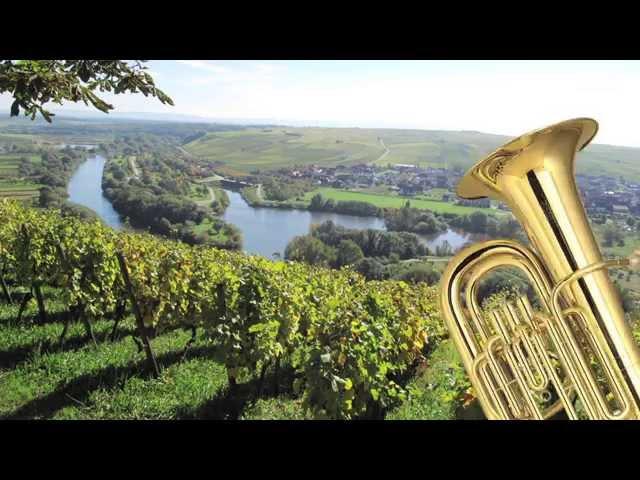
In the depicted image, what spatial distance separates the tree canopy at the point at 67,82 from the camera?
2814mm

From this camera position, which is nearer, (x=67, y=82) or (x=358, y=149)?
(x=67, y=82)

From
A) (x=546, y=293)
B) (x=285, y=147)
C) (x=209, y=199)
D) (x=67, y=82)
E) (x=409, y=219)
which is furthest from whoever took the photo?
(x=285, y=147)

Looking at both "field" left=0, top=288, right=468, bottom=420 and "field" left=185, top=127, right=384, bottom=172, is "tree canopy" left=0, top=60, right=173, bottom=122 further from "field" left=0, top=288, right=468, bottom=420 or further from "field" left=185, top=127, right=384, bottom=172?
"field" left=0, top=288, right=468, bottom=420

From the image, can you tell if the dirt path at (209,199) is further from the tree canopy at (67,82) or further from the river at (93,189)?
the tree canopy at (67,82)

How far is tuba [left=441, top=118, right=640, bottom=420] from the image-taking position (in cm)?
180

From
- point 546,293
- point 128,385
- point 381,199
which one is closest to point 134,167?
point 128,385

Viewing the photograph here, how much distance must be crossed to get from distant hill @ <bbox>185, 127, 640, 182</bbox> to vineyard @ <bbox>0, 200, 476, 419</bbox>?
2.48ft

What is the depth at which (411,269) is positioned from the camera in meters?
3.94

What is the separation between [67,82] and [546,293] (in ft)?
8.06

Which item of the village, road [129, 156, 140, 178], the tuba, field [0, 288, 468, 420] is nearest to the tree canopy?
road [129, 156, 140, 178]

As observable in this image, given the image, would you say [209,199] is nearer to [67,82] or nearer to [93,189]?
[93,189]

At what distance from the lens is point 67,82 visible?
2830 mm
